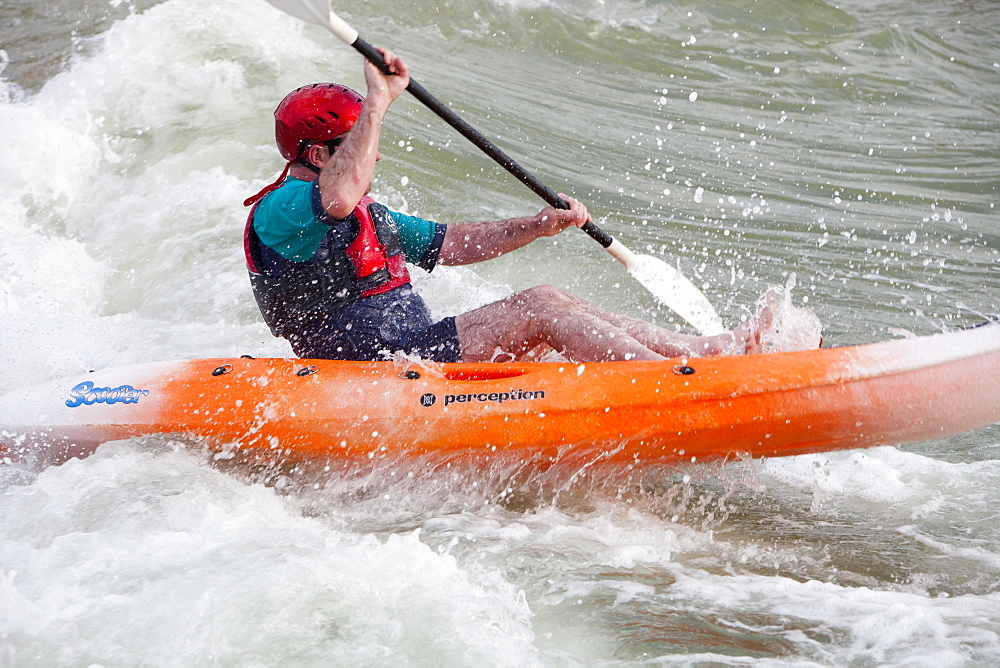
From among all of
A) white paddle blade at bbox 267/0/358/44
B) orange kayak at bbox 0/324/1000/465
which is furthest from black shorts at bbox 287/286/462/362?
white paddle blade at bbox 267/0/358/44

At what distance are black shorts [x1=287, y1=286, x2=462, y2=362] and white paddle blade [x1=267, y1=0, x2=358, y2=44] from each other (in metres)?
0.90

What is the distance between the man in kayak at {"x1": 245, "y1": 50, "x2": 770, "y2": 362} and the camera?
3.21 m

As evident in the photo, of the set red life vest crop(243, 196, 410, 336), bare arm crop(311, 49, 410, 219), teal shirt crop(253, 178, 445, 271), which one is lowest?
red life vest crop(243, 196, 410, 336)

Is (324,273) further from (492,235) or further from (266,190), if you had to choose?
(492,235)

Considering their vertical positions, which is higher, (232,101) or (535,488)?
(232,101)

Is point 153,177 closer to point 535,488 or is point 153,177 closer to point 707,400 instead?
point 535,488

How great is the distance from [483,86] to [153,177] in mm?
3005

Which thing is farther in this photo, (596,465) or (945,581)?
(596,465)

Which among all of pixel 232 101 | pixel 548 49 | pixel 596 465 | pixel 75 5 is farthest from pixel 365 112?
pixel 75 5

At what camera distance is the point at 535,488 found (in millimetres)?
3389

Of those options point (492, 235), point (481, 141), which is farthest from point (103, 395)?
point (481, 141)

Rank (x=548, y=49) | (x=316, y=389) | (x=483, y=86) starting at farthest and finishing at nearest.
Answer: (x=548, y=49)
(x=483, y=86)
(x=316, y=389)

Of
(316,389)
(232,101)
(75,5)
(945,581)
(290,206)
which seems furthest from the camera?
(75,5)

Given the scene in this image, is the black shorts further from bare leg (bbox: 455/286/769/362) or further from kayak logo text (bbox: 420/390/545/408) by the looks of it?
kayak logo text (bbox: 420/390/545/408)
